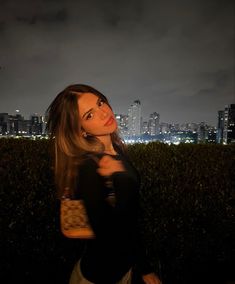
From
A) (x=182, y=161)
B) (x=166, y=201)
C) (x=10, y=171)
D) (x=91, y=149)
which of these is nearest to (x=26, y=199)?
(x=10, y=171)

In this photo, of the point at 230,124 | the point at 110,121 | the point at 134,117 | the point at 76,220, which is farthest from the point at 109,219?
the point at 230,124

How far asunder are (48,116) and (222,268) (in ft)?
13.7

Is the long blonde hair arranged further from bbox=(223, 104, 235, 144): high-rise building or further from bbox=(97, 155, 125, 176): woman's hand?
bbox=(223, 104, 235, 144): high-rise building

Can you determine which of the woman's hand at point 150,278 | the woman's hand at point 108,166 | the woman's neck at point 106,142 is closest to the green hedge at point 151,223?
the woman's hand at point 150,278

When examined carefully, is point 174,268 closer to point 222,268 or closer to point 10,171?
point 222,268

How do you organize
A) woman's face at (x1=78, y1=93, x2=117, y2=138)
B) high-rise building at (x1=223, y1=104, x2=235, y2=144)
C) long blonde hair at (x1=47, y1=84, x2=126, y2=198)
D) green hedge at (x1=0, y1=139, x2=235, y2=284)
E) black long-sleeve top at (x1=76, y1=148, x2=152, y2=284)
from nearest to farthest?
black long-sleeve top at (x1=76, y1=148, x2=152, y2=284)
long blonde hair at (x1=47, y1=84, x2=126, y2=198)
woman's face at (x1=78, y1=93, x2=117, y2=138)
green hedge at (x1=0, y1=139, x2=235, y2=284)
high-rise building at (x1=223, y1=104, x2=235, y2=144)

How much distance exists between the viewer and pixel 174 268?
473 centimetres

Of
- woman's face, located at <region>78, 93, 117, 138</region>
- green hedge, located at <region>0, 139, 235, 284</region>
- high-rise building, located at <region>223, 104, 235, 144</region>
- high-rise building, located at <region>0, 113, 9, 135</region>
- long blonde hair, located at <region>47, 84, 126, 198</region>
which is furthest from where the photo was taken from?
high-rise building, located at <region>223, 104, 235, 144</region>

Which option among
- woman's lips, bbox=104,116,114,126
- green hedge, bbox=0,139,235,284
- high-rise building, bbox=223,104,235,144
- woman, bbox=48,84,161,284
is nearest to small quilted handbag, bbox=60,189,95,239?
woman, bbox=48,84,161,284

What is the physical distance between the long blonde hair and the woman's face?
4 centimetres

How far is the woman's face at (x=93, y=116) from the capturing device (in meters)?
2.35

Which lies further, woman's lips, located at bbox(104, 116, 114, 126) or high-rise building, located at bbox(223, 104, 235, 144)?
high-rise building, located at bbox(223, 104, 235, 144)

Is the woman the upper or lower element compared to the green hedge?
upper

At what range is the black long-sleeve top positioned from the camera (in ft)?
6.33
